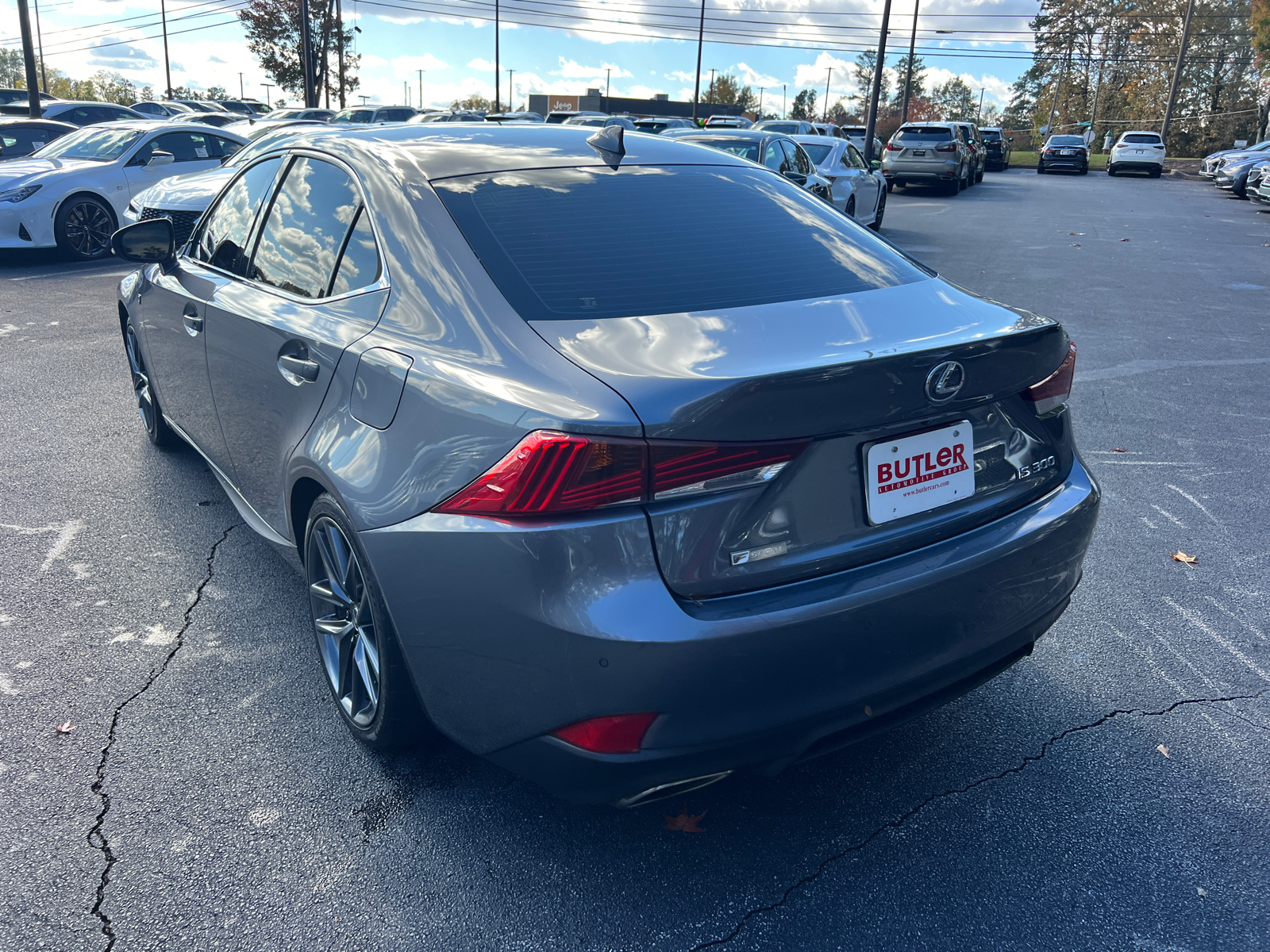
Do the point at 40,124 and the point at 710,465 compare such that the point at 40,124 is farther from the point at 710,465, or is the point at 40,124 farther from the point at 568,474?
the point at 710,465

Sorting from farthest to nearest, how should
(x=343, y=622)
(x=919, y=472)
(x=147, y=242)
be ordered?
(x=147, y=242), (x=343, y=622), (x=919, y=472)

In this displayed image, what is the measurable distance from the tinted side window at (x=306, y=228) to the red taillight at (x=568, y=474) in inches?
46.7

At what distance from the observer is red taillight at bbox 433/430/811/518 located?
1.83 metres

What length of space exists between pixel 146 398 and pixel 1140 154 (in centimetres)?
3976

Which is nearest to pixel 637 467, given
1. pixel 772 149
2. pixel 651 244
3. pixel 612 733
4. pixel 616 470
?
pixel 616 470

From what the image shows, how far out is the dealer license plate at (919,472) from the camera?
2055 mm

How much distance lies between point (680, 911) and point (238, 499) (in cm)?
232

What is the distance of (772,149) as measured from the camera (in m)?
11.9

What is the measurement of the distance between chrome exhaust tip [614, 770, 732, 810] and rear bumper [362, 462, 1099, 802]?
0.09 feet

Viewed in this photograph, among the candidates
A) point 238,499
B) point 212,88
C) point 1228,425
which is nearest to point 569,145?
point 238,499

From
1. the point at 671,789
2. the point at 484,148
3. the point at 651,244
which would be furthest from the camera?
the point at 484,148

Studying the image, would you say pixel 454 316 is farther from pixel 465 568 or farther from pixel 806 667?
pixel 806 667

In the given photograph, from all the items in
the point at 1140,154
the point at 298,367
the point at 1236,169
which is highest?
the point at 1140,154

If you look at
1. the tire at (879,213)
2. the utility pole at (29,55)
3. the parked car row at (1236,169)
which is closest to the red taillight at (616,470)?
the tire at (879,213)
